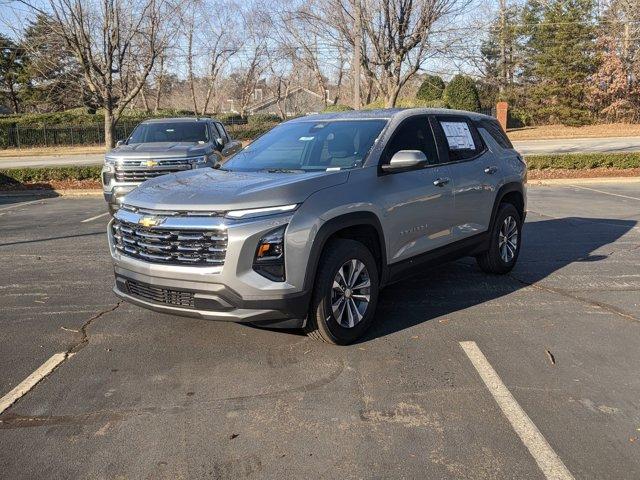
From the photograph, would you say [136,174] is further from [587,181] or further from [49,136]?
[49,136]

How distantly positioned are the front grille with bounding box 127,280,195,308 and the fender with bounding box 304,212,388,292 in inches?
32.4

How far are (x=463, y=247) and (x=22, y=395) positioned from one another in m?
4.01

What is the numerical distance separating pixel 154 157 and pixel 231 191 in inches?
249

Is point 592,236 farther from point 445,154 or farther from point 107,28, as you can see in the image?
point 107,28

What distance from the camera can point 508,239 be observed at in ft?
22.0

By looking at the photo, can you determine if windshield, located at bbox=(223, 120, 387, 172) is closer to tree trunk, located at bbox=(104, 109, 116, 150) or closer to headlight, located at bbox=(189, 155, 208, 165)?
headlight, located at bbox=(189, 155, 208, 165)

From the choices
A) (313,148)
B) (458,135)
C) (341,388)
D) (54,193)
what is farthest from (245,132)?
(341,388)

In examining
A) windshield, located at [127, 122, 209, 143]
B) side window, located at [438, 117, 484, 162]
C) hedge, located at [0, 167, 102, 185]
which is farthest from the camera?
hedge, located at [0, 167, 102, 185]

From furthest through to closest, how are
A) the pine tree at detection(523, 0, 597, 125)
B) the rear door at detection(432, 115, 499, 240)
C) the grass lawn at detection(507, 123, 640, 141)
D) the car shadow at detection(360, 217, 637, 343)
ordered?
the pine tree at detection(523, 0, 597, 125), the grass lawn at detection(507, 123, 640, 141), the rear door at detection(432, 115, 499, 240), the car shadow at detection(360, 217, 637, 343)

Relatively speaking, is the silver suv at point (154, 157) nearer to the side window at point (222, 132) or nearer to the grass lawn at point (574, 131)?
the side window at point (222, 132)

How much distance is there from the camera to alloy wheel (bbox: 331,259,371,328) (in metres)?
4.48

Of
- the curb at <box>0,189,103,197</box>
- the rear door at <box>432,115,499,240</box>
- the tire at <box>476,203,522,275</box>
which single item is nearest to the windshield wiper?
the rear door at <box>432,115,499,240</box>

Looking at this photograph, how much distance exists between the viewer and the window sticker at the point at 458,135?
5879 millimetres

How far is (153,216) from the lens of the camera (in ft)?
13.9
